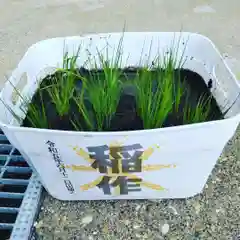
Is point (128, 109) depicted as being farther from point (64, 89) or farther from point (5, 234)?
point (5, 234)

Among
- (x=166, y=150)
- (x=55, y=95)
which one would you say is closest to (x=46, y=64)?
(x=55, y=95)

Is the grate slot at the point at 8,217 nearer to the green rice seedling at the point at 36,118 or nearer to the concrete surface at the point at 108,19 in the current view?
the green rice seedling at the point at 36,118

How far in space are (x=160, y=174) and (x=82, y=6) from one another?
124 centimetres

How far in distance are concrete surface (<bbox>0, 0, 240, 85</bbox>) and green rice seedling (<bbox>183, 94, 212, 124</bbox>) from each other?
60 cm

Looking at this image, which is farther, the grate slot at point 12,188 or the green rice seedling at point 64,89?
the grate slot at point 12,188

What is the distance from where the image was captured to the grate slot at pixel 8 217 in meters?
0.90

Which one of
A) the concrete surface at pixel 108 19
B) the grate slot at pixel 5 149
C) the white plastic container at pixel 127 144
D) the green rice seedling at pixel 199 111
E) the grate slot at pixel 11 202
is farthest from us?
the concrete surface at pixel 108 19

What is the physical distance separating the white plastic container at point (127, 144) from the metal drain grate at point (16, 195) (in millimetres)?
62

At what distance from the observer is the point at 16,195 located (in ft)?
3.03

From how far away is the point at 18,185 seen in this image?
0.98m

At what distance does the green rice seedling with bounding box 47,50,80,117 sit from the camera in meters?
0.88

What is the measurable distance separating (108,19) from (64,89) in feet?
3.01

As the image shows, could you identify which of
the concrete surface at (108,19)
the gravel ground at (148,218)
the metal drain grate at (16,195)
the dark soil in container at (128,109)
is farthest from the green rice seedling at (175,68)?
the concrete surface at (108,19)

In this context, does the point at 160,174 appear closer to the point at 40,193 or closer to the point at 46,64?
the point at 40,193
